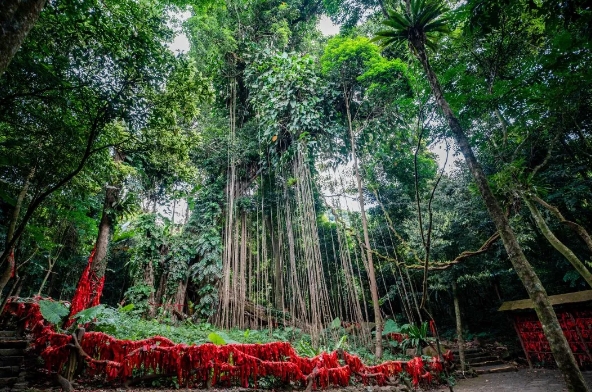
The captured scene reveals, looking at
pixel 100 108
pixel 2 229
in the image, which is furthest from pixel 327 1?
pixel 2 229

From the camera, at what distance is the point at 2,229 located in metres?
6.32

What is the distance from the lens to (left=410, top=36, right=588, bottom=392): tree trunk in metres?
2.01

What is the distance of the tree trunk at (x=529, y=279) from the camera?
79.0 inches

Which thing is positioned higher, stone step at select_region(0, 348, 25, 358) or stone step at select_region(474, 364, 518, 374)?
stone step at select_region(0, 348, 25, 358)

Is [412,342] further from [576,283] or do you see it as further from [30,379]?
[30,379]

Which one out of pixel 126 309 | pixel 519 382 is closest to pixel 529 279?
pixel 519 382

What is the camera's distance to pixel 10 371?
3.23 m

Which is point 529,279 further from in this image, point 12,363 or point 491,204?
point 12,363

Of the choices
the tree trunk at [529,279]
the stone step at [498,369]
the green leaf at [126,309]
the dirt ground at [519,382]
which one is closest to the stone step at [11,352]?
the green leaf at [126,309]

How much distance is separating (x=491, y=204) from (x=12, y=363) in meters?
5.67

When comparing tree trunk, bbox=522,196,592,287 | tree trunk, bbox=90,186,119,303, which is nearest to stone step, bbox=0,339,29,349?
tree trunk, bbox=90,186,119,303

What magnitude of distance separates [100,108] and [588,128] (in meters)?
9.26

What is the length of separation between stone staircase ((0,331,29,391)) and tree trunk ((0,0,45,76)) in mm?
3598

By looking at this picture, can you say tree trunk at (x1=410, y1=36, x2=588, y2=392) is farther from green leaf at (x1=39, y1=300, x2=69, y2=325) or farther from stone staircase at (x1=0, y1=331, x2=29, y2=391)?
green leaf at (x1=39, y1=300, x2=69, y2=325)
